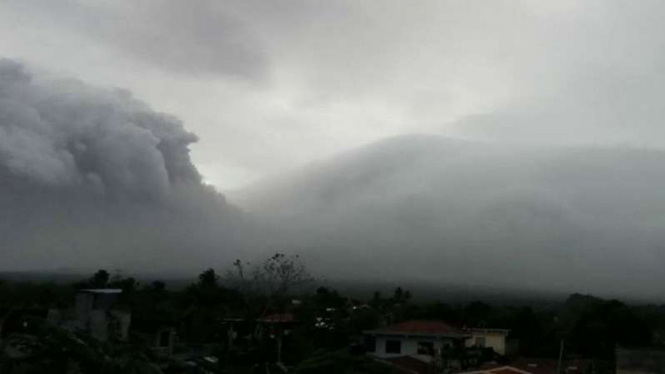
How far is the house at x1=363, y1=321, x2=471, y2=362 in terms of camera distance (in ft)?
140

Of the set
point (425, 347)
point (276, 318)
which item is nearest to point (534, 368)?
point (425, 347)

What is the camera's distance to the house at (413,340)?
42562mm

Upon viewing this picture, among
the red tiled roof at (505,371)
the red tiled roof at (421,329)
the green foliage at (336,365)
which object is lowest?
the red tiled roof at (505,371)

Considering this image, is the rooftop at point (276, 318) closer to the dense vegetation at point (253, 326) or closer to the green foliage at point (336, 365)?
the dense vegetation at point (253, 326)

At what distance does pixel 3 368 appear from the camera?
1119cm

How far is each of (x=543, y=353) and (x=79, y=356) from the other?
45583 mm

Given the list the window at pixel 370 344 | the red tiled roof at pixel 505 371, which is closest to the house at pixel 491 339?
the window at pixel 370 344

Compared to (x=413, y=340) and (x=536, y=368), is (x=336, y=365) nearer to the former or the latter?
(x=536, y=368)

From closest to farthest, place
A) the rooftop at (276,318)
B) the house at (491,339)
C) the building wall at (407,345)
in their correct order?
1. the building wall at (407,345)
2. the rooftop at (276,318)
3. the house at (491,339)

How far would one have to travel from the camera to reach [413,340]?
4312 centimetres

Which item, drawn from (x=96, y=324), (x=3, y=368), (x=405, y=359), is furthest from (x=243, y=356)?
(x=405, y=359)

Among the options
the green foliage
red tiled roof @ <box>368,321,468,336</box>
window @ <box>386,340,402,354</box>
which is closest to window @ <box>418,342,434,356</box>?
red tiled roof @ <box>368,321,468,336</box>

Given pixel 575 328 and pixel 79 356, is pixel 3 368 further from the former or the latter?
pixel 575 328

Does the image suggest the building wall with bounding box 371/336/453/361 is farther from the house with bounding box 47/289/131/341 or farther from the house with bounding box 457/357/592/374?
the house with bounding box 47/289/131/341
